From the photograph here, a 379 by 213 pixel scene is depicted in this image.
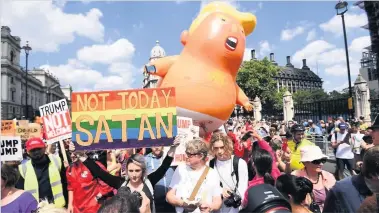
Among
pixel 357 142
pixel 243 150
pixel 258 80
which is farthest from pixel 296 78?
pixel 243 150

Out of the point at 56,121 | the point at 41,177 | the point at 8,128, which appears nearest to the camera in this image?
the point at 41,177

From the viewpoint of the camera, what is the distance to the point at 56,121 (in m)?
5.27

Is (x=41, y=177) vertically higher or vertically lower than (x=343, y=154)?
higher

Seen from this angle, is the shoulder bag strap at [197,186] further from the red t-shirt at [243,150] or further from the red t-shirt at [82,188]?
the red t-shirt at [243,150]

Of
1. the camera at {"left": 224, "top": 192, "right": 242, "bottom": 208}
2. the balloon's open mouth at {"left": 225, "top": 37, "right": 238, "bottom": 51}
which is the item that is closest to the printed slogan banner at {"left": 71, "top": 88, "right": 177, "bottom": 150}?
the camera at {"left": 224, "top": 192, "right": 242, "bottom": 208}

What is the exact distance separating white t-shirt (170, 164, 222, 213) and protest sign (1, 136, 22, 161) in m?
2.31

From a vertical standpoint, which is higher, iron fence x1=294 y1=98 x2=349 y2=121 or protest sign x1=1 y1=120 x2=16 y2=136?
iron fence x1=294 y1=98 x2=349 y2=121

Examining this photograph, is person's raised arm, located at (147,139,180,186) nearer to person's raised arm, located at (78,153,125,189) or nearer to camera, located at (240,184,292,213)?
person's raised arm, located at (78,153,125,189)

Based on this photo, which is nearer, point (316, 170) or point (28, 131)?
point (316, 170)

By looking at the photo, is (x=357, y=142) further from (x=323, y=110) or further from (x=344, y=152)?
(x=323, y=110)

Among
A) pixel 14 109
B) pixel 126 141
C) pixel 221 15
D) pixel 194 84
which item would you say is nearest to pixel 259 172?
pixel 126 141

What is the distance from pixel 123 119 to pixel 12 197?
1.73 m

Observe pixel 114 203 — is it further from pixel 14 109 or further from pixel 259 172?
pixel 14 109

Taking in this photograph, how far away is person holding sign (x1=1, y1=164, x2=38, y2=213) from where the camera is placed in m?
2.91
